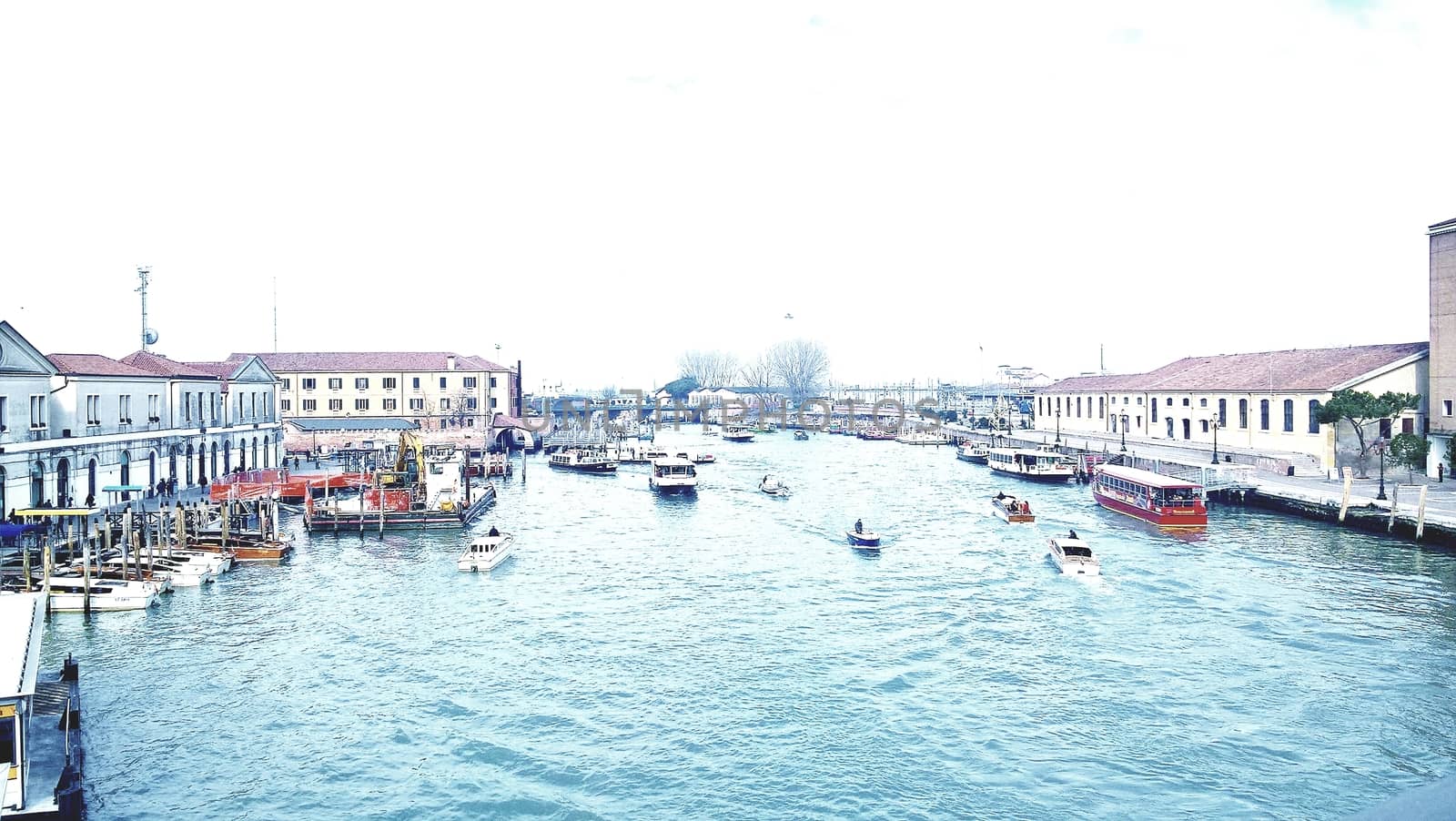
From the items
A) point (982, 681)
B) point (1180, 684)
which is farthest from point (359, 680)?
point (1180, 684)

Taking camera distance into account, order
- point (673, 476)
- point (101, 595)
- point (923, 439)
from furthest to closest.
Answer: point (923, 439) < point (673, 476) < point (101, 595)

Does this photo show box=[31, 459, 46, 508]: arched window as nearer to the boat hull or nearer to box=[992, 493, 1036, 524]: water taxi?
box=[992, 493, 1036, 524]: water taxi

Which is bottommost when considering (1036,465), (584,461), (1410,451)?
(1036,465)

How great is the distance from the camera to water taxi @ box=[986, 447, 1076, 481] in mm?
57656

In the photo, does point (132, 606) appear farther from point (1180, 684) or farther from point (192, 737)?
point (1180, 684)

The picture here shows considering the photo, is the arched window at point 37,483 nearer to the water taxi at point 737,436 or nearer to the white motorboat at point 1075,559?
the white motorboat at point 1075,559

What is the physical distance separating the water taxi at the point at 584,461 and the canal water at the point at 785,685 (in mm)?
33866

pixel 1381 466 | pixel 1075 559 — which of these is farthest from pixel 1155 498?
pixel 1075 559

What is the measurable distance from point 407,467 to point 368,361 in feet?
140

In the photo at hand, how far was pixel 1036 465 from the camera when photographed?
196 ft

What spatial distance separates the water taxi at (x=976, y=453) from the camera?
73.1 m

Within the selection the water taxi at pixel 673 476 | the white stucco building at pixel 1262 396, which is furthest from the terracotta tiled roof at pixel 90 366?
the white stucco building at pixel 1262 396

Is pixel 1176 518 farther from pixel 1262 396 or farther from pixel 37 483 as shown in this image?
pixel 37 483

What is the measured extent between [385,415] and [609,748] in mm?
72831
